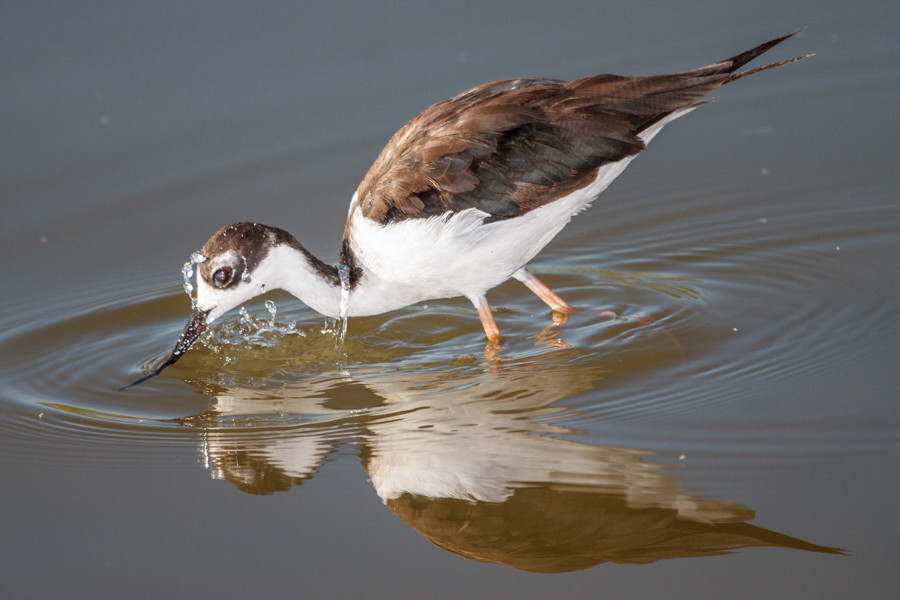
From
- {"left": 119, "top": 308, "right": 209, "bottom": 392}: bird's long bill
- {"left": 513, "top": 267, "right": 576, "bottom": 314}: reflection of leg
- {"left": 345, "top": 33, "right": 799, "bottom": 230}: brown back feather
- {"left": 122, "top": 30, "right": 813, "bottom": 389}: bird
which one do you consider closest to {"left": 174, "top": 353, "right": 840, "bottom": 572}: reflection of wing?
{"left": 119, "top": 308, "right": 209, "bottom": 392}: bird's long bill

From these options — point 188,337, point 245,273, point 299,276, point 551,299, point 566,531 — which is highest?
point 245,273

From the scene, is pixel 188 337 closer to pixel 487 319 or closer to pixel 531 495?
pixel 487 319

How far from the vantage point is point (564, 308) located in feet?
23.6

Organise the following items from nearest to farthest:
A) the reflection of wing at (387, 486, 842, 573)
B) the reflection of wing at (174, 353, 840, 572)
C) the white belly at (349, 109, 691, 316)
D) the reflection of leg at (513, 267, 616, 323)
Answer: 1. the reflection of wing at (387, 486, 842, 573)
2. the reflection of wing at (174, 353, 840, 572)
3. the white belly at (349, 109, 691, 316)
4. the reflection of leg at (513, 267, 616, 323)

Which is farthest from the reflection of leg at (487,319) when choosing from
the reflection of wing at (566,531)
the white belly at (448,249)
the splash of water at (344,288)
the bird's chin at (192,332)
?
the reflection of wing at (566,531)

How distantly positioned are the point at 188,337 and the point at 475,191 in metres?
2.16

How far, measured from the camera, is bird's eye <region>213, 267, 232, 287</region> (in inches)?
256

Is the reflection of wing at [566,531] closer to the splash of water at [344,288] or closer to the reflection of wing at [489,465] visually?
the reflection of wing at [489,465]

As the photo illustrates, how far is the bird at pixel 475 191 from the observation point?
6.21 meters

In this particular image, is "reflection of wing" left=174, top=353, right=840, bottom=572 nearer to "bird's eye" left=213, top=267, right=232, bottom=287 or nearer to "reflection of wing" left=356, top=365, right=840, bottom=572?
"reflection of wing" left=356, top=365, right=840, bottom=572

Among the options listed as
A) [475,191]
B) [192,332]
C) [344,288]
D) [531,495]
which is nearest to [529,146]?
[475,191]

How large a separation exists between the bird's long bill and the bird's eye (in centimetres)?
26

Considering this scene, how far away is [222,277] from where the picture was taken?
21.4 feet

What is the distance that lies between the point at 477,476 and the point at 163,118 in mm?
5720
